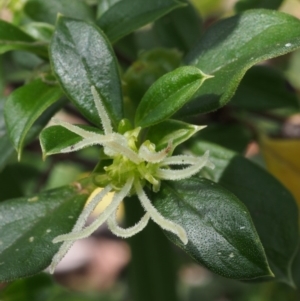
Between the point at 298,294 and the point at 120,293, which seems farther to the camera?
the point at 120,293

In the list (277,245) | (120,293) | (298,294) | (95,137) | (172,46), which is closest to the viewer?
(95,137)

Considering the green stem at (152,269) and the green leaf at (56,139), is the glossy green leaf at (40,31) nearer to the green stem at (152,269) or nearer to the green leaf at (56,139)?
the green leaf at (56,139)

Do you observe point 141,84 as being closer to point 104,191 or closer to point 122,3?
point 122,3

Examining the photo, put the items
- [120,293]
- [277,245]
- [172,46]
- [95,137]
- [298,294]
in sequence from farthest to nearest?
[120,293] < [298,294] < [172,46] < [277,245] < [95,137]

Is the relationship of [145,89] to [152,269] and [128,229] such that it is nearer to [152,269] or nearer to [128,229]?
[128,229]

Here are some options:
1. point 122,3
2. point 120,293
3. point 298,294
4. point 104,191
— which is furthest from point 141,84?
point 120,293

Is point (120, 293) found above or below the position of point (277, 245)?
below

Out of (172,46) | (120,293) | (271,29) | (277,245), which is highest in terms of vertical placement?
(271,29)

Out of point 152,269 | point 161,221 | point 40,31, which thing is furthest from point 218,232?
point 152,269
